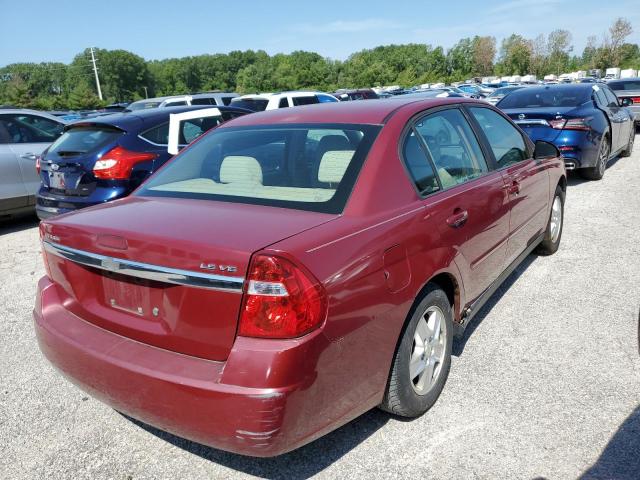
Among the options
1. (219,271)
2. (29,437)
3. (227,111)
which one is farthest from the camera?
(227,111)

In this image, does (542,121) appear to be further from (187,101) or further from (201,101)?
(201,101)

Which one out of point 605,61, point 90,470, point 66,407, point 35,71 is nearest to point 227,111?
point 66,407

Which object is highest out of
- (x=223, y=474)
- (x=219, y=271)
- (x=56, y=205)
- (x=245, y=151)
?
(x=245, y=151)

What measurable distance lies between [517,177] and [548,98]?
230 inches

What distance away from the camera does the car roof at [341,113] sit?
2.99 m

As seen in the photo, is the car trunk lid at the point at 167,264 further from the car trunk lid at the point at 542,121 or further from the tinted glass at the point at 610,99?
the tinted glass at the point at 610,99

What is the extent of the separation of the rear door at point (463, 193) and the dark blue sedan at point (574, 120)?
476 cm

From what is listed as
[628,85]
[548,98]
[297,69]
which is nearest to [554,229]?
[548,98]

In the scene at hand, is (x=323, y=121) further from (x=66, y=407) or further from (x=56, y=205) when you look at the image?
(x=56, y=205)

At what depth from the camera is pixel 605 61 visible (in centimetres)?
7775

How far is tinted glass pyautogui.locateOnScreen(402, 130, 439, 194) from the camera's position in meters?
2.83

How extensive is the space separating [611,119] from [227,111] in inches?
251

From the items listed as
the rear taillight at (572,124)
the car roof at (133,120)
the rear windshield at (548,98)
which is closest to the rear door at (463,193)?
the car roof at (133,120)

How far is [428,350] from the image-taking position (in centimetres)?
284
